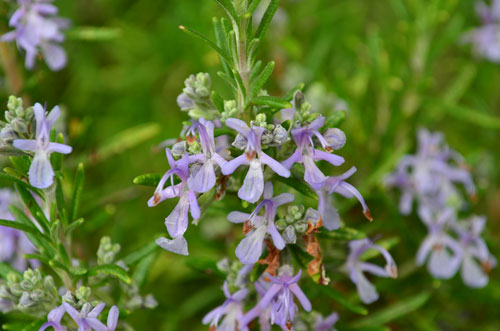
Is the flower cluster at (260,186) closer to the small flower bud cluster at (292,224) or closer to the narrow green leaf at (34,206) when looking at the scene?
the small flower bud cluster at (292,224)

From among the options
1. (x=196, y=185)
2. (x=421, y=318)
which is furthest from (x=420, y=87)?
(x=196, y=185)

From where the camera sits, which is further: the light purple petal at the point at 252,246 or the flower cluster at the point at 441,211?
the flower cluster at the point at 441,211

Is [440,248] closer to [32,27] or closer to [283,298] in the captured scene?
[283,298]

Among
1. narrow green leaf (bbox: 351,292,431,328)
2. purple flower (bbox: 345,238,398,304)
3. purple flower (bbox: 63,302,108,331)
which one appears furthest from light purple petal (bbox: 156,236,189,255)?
narrow green leaf (bbox: 351,292,431,328)

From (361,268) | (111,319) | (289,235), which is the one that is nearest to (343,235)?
(361,268)

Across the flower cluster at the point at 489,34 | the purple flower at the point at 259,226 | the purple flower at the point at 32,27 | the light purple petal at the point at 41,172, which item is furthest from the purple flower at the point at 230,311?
the flower cluster at the point at 489,34

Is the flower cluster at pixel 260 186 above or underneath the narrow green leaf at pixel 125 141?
above

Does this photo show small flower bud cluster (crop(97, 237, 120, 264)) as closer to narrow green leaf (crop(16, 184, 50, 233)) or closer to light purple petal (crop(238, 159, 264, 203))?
narrow green leaf (crop(16, 184, 50, 233))
